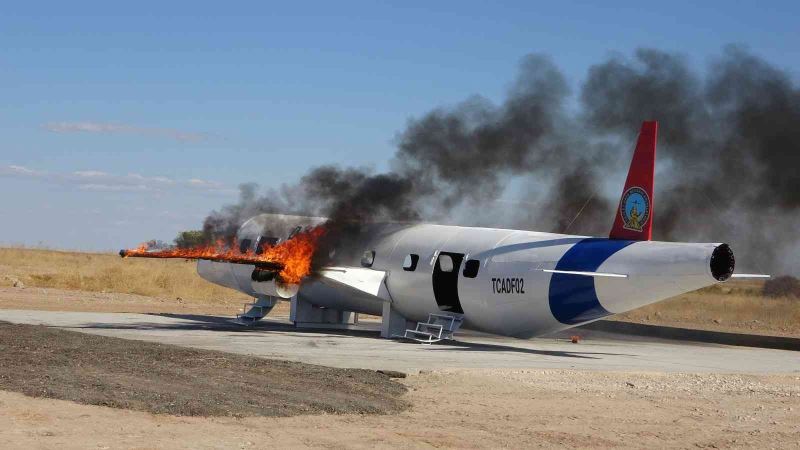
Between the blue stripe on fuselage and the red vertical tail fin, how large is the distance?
1.86 ft

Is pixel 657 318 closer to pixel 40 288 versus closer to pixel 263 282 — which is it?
pixel 263 282

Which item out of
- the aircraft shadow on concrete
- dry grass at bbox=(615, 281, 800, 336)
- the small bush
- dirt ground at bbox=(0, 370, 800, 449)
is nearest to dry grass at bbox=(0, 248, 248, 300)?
the aircraft shadow on concrete

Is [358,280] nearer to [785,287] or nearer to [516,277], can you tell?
[516,277]

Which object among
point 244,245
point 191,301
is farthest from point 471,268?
point 191,301

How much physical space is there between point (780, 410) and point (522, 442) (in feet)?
21.8

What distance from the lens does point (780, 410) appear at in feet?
63.5

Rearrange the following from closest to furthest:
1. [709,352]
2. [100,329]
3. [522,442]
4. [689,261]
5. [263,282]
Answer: [522,442] < [689,261] < [100,329] < [709,352] < [263,282]

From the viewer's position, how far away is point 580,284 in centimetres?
2878

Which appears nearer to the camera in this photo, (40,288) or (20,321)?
(20,321)

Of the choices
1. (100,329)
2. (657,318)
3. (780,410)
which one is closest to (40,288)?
(100,329)

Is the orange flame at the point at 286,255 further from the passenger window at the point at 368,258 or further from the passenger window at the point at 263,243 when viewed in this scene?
the passenger window at the point at 368,258

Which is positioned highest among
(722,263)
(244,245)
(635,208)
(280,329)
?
(635,208)

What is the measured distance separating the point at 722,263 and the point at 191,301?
31985 mm

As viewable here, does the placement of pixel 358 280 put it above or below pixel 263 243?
below
